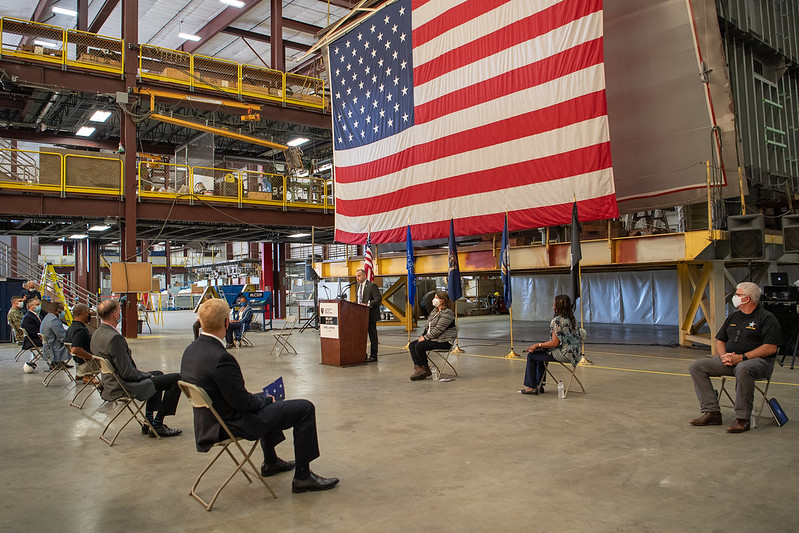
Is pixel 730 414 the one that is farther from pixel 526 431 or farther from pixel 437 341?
pixel 437 341

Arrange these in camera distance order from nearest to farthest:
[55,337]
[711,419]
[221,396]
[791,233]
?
[221,396], [711,419], [791,233], [55,337]

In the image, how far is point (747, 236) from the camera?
356 inches

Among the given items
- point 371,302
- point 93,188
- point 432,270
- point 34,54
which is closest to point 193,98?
point 93,188

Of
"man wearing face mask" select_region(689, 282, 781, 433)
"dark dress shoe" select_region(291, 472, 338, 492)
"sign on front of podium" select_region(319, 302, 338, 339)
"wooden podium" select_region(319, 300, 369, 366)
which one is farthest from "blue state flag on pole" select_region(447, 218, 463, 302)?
"dark dress shoe" select_region(291, 472, 338, 492)

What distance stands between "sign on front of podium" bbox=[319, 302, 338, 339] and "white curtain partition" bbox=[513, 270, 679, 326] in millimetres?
11868

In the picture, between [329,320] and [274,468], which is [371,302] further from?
[274,468]

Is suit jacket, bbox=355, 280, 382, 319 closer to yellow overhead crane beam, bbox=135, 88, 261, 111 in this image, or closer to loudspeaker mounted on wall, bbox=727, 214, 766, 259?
loudspeaker mounted on wall, bbox=727, 214, 766, 259

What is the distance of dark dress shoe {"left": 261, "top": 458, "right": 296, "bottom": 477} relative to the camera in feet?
14.7

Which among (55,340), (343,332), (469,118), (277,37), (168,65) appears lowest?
(343,332)

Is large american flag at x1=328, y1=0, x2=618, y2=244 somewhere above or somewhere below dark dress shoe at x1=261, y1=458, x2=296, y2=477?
above

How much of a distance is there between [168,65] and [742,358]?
1846 cm

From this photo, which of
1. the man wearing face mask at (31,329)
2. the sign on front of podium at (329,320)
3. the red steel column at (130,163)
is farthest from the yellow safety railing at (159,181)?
the sign on front of podium at (329,320)

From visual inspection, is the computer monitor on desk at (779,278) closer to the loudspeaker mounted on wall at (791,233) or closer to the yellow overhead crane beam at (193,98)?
the loudspeaker mounted on wall at (791,233)

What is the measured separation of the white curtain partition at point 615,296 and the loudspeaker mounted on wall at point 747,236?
887cm
